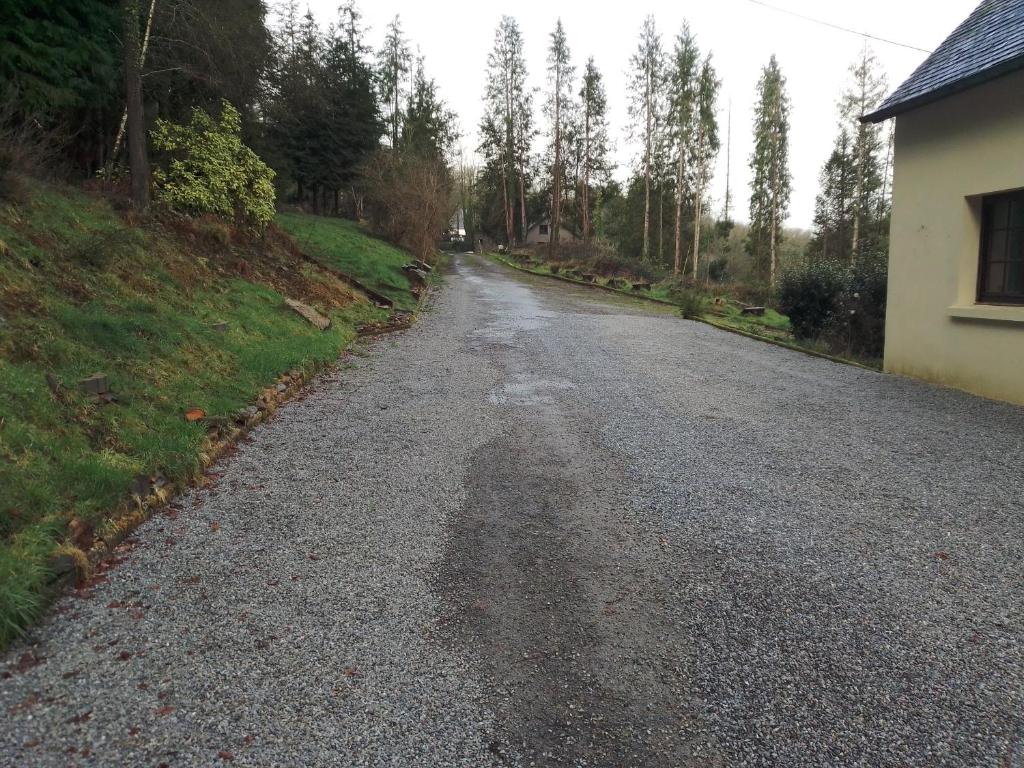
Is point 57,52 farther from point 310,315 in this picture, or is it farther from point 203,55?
point 310,315

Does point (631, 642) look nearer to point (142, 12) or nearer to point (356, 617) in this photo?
point (356, 617)

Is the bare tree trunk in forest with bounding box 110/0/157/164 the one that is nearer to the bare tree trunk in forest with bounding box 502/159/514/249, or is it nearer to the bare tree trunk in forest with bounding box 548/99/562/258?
the bare tree trunk in forest with bounding box 548/99/562/258

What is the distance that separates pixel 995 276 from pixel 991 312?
772 millimetres

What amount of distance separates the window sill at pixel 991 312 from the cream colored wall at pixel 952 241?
0.01 metres

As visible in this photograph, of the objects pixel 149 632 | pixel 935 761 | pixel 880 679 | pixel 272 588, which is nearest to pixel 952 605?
pixel 880 679

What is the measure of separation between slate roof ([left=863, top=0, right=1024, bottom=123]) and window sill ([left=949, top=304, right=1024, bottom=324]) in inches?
110

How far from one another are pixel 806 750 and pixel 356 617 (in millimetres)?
2095

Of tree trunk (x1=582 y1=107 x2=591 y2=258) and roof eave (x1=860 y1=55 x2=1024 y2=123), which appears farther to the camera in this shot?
tree trunk (x1=582 y1=107 x2=591 y2=258)

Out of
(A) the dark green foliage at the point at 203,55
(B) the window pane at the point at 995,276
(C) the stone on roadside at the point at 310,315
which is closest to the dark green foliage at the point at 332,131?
(A) the dark green foliage at the point at 203,55

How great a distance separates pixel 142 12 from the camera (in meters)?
12.0

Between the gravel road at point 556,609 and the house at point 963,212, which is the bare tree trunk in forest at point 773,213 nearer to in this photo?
the house at point 963,212

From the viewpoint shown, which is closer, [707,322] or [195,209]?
[195,209]

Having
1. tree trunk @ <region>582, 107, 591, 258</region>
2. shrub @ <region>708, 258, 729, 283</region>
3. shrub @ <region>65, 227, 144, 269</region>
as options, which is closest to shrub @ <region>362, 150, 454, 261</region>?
tree trunk @ <region>582, 107, 591, 258</region>

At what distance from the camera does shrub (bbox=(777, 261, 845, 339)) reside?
1318 centimetres
